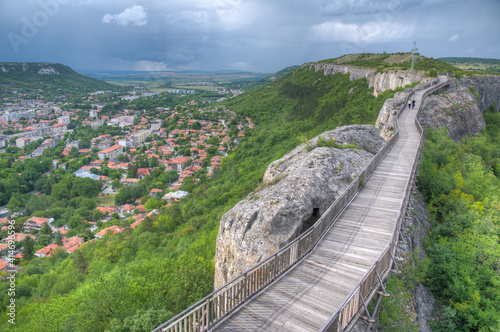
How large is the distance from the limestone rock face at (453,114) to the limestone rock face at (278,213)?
Result: 1933 centimetres

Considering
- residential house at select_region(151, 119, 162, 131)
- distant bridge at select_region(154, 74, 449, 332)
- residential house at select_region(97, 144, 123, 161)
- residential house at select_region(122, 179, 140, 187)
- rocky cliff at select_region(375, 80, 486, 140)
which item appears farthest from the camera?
residential house at select_region(151, 119, 162, 131)

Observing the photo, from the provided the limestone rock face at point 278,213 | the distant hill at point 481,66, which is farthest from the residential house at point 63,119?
the distant hill at point 481,66

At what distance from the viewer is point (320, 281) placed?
7273mm

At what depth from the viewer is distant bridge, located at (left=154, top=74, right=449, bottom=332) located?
589 centimetres

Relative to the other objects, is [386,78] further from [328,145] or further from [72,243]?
[72,243]

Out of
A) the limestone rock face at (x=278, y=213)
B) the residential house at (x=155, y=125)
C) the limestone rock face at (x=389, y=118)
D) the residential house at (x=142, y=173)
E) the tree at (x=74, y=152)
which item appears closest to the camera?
the limestone rock face at (x=278, y=213)

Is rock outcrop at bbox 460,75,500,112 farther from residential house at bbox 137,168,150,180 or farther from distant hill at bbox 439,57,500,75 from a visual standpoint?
residential house at bbox 137,168,150,180

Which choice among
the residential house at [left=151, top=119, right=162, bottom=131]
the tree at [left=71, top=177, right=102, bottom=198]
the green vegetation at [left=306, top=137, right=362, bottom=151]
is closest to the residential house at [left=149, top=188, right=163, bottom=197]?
the tree at [left=71, top=177, right=102, bottom=198]

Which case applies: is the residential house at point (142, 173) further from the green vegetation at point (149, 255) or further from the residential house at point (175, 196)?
the residential house at point (175, 196)

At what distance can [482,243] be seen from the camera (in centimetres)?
1145

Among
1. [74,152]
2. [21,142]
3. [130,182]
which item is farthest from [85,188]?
[21,142]

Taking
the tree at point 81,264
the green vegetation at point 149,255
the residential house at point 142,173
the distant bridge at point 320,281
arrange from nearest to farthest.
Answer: the distant bridge at point 320,281 → the green vegetation at point 149,255 → the tree at point 81,264 → the residential house at point 142,173

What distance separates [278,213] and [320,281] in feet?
8.21

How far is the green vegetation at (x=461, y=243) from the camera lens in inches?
380
